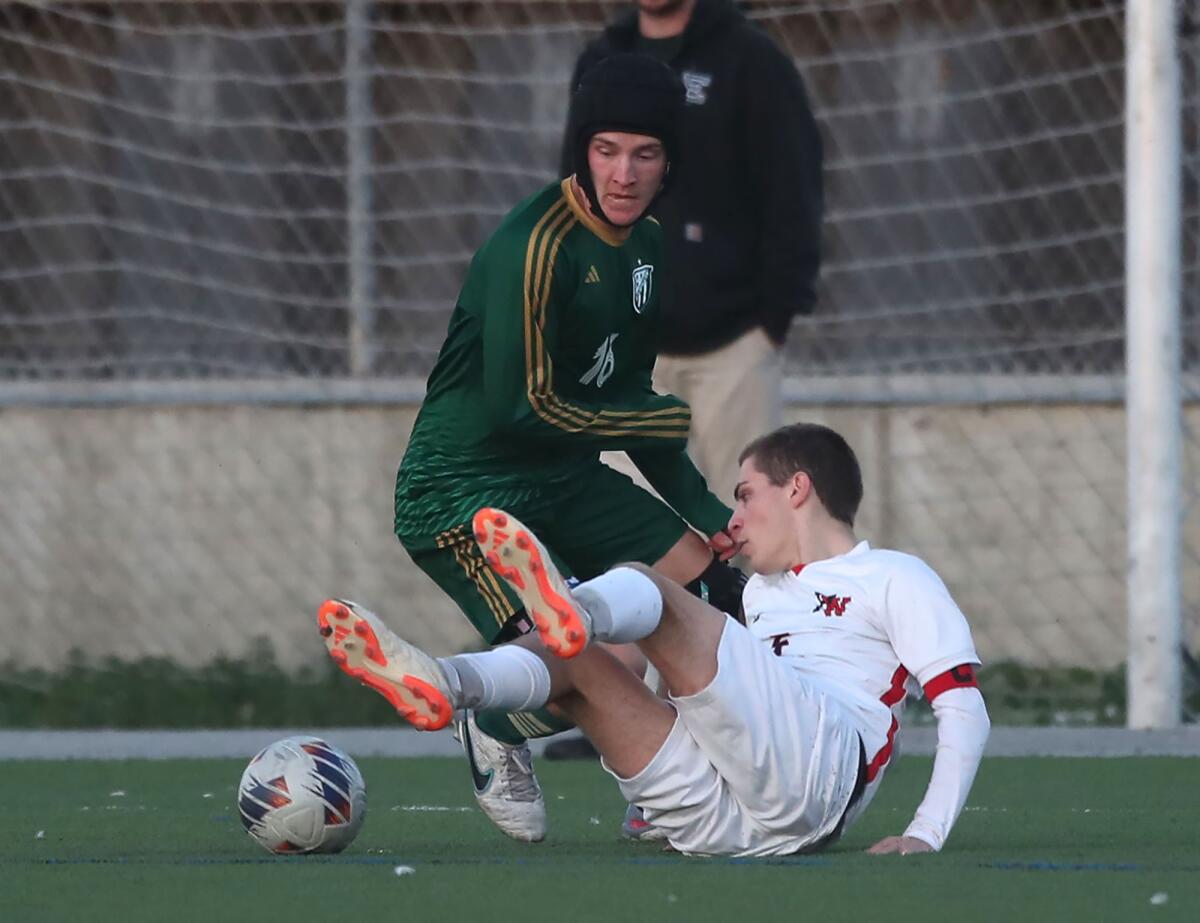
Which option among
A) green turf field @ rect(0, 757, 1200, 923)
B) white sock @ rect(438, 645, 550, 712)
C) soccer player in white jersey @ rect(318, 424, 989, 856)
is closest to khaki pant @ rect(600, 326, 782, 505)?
green turf field @ rect(0, 757, 1200, 923)

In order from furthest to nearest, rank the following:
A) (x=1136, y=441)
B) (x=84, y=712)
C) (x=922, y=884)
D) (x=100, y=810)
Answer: (x=84, y=712) < (x=1136, y=441) < (x=100, y=810) < (x=922, y=884)

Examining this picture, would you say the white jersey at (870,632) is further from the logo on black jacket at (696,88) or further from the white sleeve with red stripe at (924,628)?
the logo on black jacket at (696,88)

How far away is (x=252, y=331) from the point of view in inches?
366

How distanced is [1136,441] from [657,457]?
2.50m

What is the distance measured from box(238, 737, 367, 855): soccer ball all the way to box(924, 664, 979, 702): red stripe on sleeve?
1.05m

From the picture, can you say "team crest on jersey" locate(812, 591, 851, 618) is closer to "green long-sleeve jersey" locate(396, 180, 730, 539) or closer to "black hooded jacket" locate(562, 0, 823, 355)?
"green long-sleeve jersey" locate(396, 180, 730, 539)

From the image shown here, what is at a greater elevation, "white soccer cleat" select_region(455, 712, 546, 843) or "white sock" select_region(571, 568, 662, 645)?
"white sock" select_region(571, 568, 662, 645)

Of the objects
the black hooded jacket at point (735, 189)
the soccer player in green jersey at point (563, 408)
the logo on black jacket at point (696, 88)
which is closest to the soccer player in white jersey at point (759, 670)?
the soccer player in green jersey at point (563, 408)

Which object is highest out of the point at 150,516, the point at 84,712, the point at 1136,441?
the point at 1136,441

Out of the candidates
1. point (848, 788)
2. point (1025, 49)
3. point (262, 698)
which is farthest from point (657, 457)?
point (1025, 49)

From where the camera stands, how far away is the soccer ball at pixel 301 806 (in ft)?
14.8

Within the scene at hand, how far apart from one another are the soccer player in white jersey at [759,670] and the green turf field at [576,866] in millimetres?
136

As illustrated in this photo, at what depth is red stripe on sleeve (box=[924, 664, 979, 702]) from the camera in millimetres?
4367

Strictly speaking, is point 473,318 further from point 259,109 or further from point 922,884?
point 259,109
